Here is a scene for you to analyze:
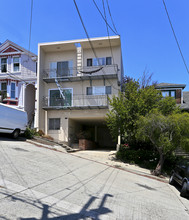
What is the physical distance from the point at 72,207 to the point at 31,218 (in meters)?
1.13

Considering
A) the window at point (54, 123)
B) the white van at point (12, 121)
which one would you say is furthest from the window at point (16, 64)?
the white van at point (12, 121)

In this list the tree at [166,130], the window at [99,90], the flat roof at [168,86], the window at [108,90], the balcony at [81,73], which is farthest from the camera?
the flat roof at [168,86]

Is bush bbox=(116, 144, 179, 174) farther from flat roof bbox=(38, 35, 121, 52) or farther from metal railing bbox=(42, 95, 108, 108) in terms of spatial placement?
A: flat roof bbox=(38, 35, 121, 52)

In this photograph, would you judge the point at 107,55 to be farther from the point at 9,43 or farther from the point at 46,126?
the point at 9,43

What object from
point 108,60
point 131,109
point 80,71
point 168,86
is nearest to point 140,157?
point 131,109

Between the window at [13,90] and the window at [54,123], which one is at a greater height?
the window at [13,90]

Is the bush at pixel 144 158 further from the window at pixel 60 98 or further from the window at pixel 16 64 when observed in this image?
the window at pixel 16 64

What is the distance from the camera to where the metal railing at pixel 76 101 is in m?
19.2

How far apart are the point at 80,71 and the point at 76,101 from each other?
3.00m

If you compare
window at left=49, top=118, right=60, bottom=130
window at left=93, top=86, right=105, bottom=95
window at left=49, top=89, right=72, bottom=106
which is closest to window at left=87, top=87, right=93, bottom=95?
window at left=93, top=86, right=105, bottom=95

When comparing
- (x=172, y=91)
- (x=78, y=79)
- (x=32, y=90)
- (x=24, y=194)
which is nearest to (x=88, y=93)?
(x=78, y=79)

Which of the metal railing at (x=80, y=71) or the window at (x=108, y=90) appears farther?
the window at (x=108, y=90)

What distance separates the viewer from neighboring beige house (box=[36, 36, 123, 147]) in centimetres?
1919

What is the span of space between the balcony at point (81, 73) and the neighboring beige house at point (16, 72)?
181 cm
